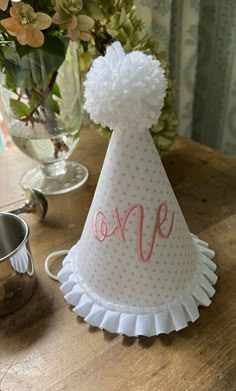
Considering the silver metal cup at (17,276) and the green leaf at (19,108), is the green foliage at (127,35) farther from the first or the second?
the silver metal cup at (17,276)

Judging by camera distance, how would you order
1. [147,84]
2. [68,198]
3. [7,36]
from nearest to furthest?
1. [147,84]
2. [7,36]
3. [68,198]

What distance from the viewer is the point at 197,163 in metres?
0.74

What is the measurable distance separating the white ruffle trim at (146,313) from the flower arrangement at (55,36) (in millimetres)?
309

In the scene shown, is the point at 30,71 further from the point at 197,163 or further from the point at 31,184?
the point at 197,163

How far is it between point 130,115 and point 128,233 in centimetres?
A: 12

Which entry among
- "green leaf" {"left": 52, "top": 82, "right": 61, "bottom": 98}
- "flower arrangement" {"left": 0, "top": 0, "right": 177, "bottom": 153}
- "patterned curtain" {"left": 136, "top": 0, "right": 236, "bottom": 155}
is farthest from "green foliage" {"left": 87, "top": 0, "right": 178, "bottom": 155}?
"patterned curtain" {"left": 136, "top": 0, "right": 236, "bottom": 155}

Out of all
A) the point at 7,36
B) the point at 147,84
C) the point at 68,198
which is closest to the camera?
the point at 147,84

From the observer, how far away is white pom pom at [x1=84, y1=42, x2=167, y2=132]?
343 millimetres

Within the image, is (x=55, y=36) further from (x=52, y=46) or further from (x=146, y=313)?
(x=146, y=313)

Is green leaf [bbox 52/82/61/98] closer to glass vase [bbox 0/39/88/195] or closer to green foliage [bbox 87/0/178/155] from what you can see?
glass vase [bbox 0/39/88/195]

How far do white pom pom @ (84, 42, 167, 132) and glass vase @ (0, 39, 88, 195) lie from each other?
8.5 inches

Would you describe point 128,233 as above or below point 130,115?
below

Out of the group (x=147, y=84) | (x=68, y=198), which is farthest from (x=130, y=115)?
(x=68, y=198)

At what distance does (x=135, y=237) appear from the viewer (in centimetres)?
38
